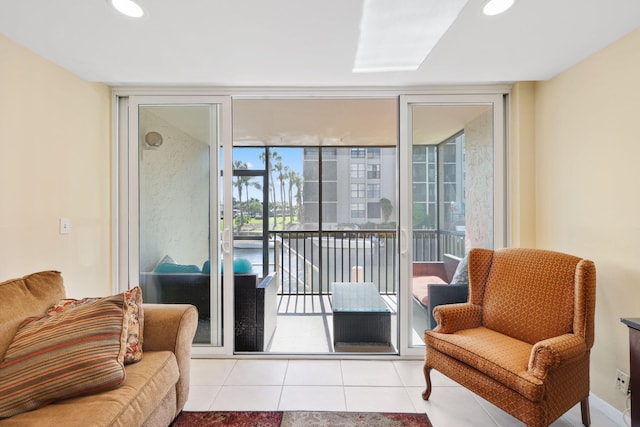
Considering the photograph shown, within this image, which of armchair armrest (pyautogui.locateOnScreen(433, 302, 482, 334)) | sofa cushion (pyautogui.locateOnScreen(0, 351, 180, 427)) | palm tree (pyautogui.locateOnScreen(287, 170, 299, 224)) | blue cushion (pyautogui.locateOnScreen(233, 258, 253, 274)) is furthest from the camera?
palm tree (pyautogui.locateOnScreen(287, 170, 299, 224))

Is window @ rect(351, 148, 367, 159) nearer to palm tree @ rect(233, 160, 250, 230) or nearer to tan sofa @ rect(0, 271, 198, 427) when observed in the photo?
palm tree @ rect(233, 160, 250, 230)

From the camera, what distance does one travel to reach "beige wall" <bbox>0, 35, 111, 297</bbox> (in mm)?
1818

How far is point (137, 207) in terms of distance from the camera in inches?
104

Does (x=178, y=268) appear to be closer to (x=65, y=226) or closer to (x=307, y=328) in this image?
(x=65, y=226)

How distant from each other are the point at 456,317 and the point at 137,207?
268cm

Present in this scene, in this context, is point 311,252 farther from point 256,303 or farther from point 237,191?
point 256,303

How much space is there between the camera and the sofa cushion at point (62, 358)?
1.27 meters

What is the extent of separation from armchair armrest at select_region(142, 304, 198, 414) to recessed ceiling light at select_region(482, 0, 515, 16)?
234cm

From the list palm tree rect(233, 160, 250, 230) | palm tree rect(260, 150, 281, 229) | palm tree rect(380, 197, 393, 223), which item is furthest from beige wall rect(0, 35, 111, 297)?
palm tree rect(380, 197, 393, 223)

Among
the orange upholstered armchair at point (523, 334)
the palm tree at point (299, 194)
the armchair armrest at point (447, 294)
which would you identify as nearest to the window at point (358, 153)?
the palm tree at point (299, 194)

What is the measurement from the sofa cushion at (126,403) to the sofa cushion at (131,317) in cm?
6

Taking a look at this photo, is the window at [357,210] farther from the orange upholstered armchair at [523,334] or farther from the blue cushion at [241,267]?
the orange upholstered armchair at [523,334]

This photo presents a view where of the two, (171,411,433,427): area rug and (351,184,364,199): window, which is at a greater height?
(351,184,364,199): window

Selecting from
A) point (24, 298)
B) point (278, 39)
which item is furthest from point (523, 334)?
point (24, 298)
